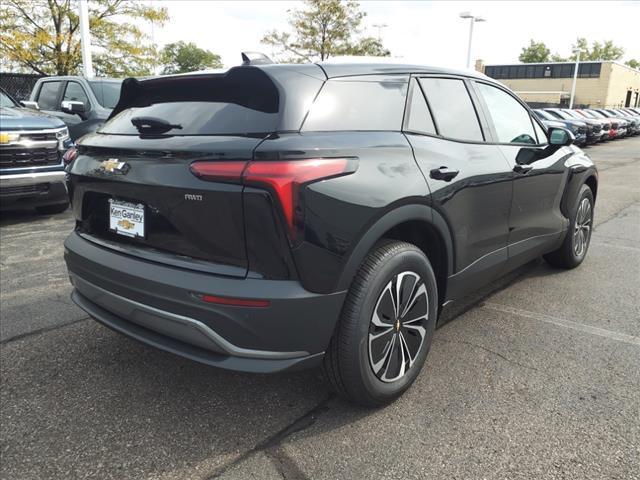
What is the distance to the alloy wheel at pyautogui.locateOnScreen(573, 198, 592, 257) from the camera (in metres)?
4.67

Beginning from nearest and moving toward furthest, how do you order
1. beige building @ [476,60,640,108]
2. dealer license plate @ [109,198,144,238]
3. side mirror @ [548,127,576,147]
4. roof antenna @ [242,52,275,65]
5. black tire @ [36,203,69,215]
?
dealer license plate @ [109,198,144,238] < roof antenna @ [242,52,275,65] < side mirror @ [548,127,576,147] < black tire @ [36,203,69,215] < beige building @ [476,60,640,108]

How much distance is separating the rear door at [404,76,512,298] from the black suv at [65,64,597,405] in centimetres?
1

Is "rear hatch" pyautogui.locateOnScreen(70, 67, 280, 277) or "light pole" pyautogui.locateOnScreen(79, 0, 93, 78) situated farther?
"light pole" pyautogui.locateOnScreen(79, 0, 93, 78)

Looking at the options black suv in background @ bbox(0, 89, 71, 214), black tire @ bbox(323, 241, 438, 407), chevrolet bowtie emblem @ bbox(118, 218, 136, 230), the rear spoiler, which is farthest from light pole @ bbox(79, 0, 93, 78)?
black tire @ bbox(323, 241, 438, 407)

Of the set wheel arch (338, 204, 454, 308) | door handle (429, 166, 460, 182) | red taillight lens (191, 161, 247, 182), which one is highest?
red taillight lens (191, 161, 247, 182)

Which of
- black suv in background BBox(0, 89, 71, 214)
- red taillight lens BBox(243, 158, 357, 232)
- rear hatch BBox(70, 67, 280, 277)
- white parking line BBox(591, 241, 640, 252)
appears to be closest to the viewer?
red taillight lens BBox(243, 158, 357, 232)

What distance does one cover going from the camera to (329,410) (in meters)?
2.59

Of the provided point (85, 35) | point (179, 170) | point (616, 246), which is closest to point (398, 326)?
point (179, 170)

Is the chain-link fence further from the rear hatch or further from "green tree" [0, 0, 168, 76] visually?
the rear hatch

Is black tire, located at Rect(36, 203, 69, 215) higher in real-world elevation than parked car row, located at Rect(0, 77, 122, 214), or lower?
lower

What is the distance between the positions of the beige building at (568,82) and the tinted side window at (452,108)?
63.1 m

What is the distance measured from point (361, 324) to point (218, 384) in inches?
38.5

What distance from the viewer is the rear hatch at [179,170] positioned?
2.15 m

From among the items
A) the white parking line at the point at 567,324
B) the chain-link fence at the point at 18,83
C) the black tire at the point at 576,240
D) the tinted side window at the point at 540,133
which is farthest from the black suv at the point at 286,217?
the chain-link fence at the point at 18,83
